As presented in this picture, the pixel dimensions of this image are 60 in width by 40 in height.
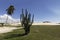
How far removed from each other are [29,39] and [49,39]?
9.93 feet

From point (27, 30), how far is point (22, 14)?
393 cm

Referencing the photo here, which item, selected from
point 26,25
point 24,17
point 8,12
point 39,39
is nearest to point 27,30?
point 26,25

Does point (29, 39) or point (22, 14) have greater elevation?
point (22, 14)

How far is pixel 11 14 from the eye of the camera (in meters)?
92.2

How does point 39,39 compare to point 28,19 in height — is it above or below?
below

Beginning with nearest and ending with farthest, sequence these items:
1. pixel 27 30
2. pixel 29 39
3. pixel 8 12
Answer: pixel 29 39 < pixel 27 30 < pixel 8 12

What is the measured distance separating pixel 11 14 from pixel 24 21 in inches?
2373

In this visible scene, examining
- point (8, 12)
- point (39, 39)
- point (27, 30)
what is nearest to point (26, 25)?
point (27, 30)

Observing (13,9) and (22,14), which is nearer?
(22,14)

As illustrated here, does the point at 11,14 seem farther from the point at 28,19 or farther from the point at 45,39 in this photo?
the point at 45,39

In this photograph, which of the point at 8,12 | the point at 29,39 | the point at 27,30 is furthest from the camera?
the point at 8,12

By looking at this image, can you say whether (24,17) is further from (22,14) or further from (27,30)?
(27,30)

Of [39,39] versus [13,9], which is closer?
[39,39]

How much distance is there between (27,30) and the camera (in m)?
31.4
